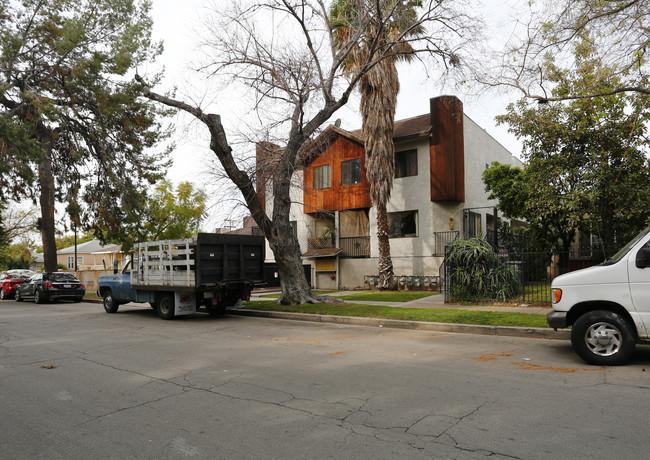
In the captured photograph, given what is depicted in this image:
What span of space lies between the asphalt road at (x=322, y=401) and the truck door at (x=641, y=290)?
64cm

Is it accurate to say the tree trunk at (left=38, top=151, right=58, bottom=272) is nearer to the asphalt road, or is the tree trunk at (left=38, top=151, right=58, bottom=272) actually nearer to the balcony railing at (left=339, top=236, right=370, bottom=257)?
the balcony railing at (left=339, top=236, right=370, bottom=257)

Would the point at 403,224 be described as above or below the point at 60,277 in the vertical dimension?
above

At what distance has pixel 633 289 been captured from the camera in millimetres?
6461

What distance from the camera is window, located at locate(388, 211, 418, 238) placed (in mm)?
22219

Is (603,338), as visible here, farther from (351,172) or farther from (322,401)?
(351,172)

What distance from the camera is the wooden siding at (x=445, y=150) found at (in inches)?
830

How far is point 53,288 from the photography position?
73.3 feet

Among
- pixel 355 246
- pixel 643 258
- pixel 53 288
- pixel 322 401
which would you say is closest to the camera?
pixel 322 401

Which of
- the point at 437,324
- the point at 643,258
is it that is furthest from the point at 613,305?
the point at 437,324

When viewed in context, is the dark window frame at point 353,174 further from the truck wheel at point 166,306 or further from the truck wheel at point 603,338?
the truck wheel at point 603,338

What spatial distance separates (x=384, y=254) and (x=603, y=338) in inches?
561

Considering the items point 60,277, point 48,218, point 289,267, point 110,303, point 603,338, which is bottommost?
point 110,303

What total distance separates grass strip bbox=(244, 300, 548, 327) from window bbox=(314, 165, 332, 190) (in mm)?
11169

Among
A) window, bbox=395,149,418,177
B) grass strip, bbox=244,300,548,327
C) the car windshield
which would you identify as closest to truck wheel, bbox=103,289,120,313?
grass strip, bbox=244,300,548,327
